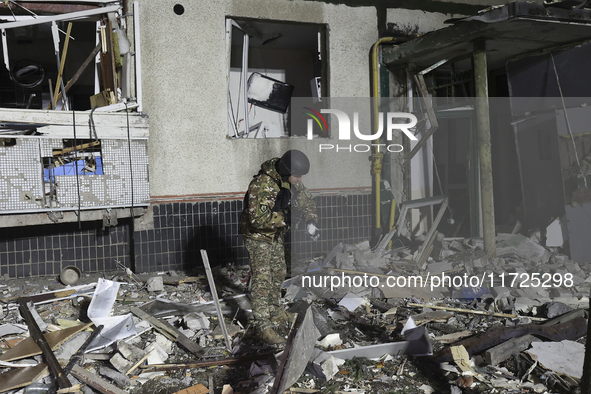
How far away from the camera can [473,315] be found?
208 inches

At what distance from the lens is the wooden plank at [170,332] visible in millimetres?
4492

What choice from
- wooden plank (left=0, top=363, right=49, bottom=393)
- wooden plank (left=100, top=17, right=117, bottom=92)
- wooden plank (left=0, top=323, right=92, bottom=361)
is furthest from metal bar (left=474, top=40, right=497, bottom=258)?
wooden plank (left=0, top=363, right=49, bottom=393)

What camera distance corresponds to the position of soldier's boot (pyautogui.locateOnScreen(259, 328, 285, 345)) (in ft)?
15.2

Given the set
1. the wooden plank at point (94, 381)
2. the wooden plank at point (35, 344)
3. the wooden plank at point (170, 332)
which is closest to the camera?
the wooden plank at point (94, 381)

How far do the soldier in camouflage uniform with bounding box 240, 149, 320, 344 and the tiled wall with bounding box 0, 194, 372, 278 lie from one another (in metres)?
2.21

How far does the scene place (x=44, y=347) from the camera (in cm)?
429

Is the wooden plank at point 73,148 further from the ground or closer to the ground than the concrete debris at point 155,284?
further from the ground

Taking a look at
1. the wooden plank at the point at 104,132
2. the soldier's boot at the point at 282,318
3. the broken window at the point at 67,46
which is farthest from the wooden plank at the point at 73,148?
the soldier's boot at the point at 282,318

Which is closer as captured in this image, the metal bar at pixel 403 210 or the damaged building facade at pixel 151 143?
the damaged building facade at pixel 151 143

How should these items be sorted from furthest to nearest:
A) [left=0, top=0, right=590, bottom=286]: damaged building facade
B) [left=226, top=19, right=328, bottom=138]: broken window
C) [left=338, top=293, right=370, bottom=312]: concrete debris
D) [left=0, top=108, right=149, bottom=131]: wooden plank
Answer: [left=226, top=19, right=328, bottom=138]: broken window, [left=0, top=0, right=590, bottom=286]: damaged building facade, [left=0, top=108, right=149, bottom=131]: wooden plank, [left=338, top=293, right=370, bottom=312]: concrete debris

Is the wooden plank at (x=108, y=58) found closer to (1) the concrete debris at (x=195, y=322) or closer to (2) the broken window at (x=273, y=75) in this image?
(2) the broken window at (x=273, y=75)

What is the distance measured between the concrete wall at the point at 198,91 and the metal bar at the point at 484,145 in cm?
221

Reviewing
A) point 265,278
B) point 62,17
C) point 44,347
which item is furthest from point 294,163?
point 62,17

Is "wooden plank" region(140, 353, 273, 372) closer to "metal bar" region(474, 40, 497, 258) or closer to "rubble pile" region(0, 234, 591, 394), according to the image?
"rubble pile" region(0, 234, 591, 394)
